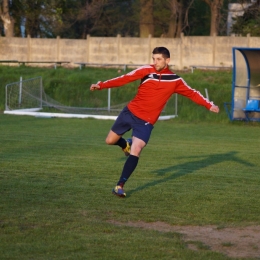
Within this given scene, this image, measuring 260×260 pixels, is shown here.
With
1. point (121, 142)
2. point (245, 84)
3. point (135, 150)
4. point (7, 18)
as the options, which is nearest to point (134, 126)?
point (135, 150)

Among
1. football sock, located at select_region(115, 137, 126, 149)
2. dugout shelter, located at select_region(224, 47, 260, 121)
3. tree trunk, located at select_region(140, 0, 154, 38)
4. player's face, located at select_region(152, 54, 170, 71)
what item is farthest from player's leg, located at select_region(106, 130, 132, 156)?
tree trunk, located at select_region(140, 0, 154, 38)

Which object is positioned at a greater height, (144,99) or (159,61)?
(159,61)

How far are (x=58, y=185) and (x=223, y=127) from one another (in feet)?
42.9

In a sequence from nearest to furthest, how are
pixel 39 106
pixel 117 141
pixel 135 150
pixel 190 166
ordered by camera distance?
pixel 135 150 < pixel 117 141 < pixel 190 166 < pixel 39 106

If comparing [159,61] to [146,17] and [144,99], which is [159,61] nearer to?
[144,99]

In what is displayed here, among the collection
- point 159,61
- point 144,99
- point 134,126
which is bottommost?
point 134,126

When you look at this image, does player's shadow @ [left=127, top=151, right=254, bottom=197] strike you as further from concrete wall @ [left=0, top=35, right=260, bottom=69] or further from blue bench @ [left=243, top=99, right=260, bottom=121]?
concrete wall @ [left=0, top=35, right=260, bottom=69]

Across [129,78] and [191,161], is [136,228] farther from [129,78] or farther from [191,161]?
[191,161]

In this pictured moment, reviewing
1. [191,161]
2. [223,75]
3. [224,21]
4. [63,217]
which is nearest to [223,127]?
[191,161]

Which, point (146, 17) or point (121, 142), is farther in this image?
point (146, 17)

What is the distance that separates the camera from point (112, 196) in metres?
8.77

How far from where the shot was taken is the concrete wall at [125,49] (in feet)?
127

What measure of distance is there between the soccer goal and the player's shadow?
1071 centimetres

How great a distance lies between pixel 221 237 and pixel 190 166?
17.6 ft
